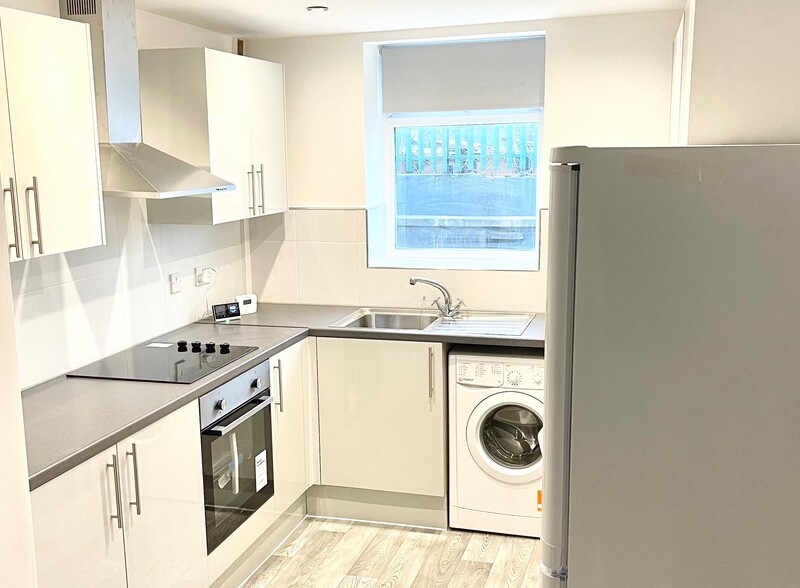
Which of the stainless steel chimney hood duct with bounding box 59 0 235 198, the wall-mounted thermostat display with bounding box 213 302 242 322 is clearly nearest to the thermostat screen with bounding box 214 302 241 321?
the wall-mounted thermostat display with bounding box 213 302 242 322

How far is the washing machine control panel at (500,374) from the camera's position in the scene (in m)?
3.42

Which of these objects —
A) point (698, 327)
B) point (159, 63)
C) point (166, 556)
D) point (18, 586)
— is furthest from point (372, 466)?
point (698, 327)

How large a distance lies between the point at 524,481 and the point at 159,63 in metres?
2.35

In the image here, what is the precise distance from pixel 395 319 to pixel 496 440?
2.67 ft

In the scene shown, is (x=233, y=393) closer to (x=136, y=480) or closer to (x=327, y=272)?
(x=136, y=480)

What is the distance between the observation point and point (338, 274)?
4191mm

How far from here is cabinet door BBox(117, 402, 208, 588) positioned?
241 centimetres

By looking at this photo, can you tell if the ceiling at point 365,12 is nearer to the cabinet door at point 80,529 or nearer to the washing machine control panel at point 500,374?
the washing machine control panel at point 500,374

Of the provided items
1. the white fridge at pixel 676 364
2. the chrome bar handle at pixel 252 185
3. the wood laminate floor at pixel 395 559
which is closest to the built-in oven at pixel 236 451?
the wood laminate floor at pixel 395 559

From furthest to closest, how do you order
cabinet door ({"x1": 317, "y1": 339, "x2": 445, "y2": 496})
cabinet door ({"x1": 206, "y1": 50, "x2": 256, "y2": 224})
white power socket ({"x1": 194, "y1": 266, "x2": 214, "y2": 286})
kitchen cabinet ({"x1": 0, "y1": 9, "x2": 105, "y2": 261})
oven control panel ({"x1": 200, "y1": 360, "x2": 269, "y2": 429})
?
white power socket ({"x1": 194, "y1": 266, "x2": 214, "y2": 286}), cabinet door ({"x1": 317, "y1": 339, "x2": 445, "y2": 496}), cabinet door ({"x1": 206, "y1": 50, "x2": 256, "y2": 224}), oven control panel ({"x1": 200, "y1": 360, "x2": 269, "y2": 429}), kitchen cabinet ({"x1": 0, "y1": 9, "x2": 105, "y2": 261})

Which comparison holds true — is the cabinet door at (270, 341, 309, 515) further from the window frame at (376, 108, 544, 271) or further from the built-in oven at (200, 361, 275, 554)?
the window frame at (376, 108, 544, 271)

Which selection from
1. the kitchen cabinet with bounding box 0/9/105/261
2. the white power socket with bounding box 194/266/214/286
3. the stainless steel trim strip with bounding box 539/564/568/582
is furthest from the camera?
the white power socket with bounding box 194/266/214/286

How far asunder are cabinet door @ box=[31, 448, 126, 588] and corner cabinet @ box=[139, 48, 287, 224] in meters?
1.37

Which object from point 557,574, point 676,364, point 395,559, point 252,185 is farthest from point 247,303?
point 676,364
